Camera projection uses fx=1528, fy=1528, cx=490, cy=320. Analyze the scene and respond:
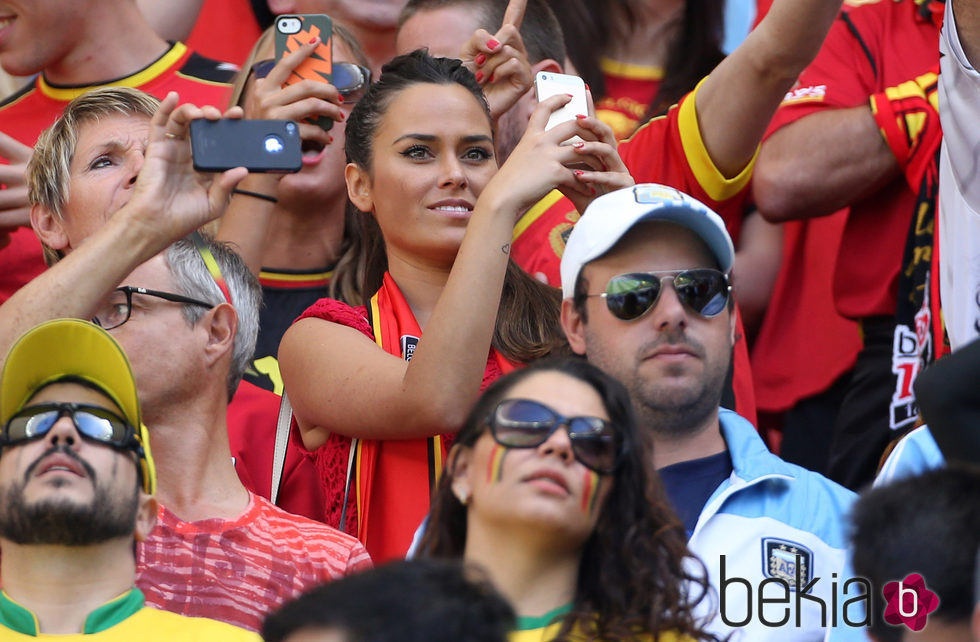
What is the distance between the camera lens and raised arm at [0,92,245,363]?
3332mm

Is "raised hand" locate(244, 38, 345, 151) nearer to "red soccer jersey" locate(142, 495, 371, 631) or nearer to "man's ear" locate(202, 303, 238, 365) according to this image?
"man's ear" locate(202, 303, 238, 365)

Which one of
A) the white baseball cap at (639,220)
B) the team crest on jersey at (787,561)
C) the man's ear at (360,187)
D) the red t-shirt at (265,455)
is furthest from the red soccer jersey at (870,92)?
the red t-shirt at (265,455)

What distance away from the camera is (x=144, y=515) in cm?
293

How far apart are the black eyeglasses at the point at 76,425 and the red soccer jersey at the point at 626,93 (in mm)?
2408

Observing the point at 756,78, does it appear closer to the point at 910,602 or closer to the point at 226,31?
the point at 910,602

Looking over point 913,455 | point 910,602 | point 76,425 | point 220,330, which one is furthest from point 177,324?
point 910,602

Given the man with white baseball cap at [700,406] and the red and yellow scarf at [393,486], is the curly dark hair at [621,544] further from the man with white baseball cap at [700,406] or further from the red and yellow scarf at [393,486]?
the red and yellow scarf at [393,486]

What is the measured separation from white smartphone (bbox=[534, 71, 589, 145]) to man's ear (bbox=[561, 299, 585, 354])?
17.9 inches

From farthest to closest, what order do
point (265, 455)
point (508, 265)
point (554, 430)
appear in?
point (265, 455) → point (508, 265) → point (554, 430)

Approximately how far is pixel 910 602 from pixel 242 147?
1.77m

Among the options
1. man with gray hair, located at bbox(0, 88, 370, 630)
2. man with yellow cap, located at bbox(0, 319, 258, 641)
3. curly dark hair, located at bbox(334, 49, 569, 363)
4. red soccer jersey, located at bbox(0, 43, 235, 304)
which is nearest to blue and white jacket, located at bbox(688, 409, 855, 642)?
curly dark hair, located at bbox(334, 49, 569, 363)

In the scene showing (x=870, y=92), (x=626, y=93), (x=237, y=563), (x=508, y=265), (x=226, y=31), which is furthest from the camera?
(x=226, y=31)

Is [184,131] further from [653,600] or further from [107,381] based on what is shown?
[653,600]

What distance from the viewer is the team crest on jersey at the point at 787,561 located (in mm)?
2949
